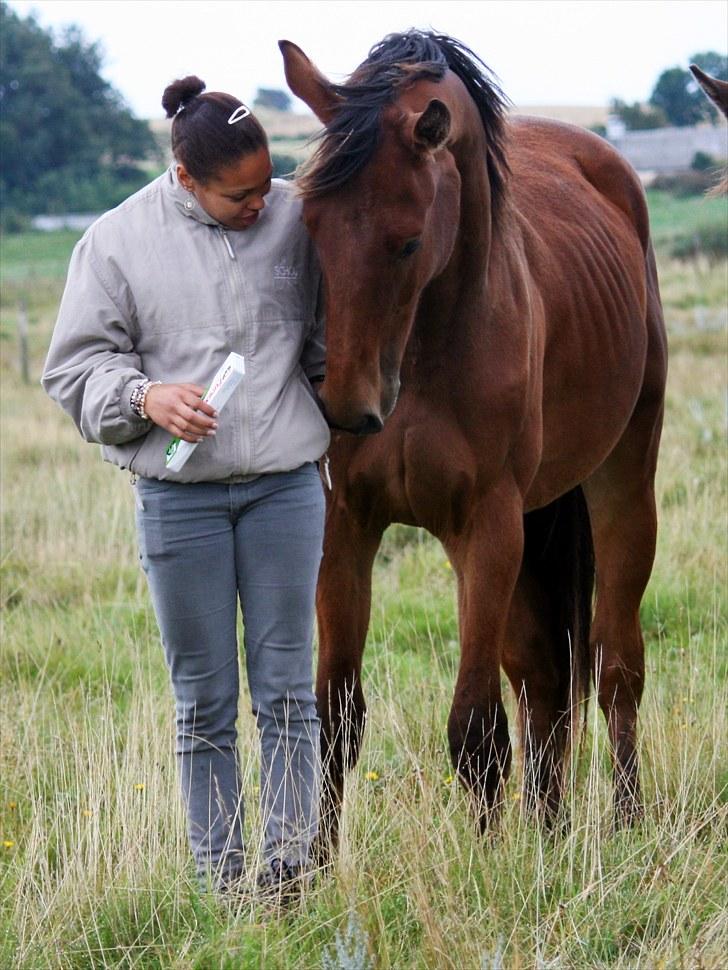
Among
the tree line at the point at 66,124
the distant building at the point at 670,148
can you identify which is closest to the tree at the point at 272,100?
the tree line at the point at 66,124

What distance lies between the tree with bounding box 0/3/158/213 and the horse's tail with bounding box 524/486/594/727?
47.2 m

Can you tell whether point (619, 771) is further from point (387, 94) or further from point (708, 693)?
point (387, 94)

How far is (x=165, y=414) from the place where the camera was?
284cm

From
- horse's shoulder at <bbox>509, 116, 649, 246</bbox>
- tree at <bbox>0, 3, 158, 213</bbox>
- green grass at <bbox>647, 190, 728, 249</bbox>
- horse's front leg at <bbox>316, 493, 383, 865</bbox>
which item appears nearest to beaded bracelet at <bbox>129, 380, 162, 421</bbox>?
horse's front leg at <bbox>316, 493, 383, 865</bbox>

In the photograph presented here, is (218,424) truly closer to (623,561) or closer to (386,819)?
(386,819)

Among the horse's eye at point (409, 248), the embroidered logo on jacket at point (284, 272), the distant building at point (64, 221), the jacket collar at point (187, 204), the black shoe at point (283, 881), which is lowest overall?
the distant building at point (64, 221)

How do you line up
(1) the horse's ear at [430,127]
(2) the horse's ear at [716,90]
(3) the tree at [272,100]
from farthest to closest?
(3) the tree at [272,100]
(2) the horse's ear at [716,90]
(1) the horse's ear at [430,127]

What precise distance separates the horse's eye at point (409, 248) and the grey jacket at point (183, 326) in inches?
10.3

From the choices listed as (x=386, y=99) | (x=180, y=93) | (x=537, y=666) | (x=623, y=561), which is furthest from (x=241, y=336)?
(x=623, y=561)

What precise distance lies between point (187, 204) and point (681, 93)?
64100 millimetres

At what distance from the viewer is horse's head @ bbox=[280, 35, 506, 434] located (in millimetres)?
2990

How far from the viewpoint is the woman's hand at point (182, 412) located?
9.25 ft

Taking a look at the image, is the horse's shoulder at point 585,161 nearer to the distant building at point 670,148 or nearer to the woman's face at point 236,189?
the woman's face at point 236,189

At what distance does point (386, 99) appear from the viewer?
10.5 feet
